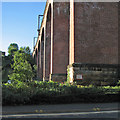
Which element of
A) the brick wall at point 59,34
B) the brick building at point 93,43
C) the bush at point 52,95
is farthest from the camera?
the brick wall at point 59,34

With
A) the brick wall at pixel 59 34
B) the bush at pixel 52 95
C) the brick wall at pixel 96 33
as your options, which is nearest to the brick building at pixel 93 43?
the brick wall at pixel 96 33

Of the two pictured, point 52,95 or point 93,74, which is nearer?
point 52,95

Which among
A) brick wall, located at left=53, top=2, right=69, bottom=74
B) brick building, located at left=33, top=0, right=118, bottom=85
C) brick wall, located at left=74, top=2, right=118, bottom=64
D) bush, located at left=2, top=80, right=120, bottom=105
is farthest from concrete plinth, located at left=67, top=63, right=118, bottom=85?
brick wall, located at left=53, top=2, right=69, bottom=74

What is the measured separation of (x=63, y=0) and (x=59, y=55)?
21.8 ft

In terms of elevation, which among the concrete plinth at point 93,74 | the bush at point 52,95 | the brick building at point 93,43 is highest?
the brick building at point 93,43

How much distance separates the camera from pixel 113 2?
1709cm

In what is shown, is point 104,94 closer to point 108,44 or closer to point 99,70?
point 99,70

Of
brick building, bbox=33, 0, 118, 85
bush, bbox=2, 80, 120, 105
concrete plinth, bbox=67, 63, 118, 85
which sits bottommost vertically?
bush, bbox=2, 80, 120, 105

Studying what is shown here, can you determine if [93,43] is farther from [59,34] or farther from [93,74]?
[59,34]

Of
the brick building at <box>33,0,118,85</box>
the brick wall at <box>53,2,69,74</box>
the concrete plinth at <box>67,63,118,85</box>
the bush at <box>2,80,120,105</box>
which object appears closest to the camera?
the bush at <box>2,80,120,105</box>

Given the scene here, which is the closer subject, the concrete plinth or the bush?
the bush

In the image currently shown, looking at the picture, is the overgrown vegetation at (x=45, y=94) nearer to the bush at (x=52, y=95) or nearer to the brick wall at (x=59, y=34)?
the bush at (x=52, y=95)

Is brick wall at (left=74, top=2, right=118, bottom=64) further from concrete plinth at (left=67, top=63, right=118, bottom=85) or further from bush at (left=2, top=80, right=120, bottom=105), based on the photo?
bush at (left=2, top=80, right=120, bottom=105)

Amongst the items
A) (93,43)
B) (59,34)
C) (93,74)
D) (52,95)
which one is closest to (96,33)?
(93,43)
